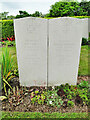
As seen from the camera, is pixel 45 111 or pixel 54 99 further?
pixel 54 99

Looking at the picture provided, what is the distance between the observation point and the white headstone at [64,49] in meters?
2.61

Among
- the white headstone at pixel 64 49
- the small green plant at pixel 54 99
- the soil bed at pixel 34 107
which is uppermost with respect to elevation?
the white headstone at pixel 64 49

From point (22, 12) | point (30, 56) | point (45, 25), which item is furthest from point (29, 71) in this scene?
point (22, 12)

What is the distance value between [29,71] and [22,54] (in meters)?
0.51

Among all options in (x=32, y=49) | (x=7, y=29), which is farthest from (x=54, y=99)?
(x=7, y=29)

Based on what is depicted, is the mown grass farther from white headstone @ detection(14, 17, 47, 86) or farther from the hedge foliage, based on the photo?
the hedge foliage

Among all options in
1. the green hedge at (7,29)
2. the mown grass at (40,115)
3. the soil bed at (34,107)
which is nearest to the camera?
the mown grass at (40,115)

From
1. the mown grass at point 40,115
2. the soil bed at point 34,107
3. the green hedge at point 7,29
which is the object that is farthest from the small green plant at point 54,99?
the green hedge at point 7,29

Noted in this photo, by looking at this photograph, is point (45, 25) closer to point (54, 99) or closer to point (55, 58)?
point (55, 58)

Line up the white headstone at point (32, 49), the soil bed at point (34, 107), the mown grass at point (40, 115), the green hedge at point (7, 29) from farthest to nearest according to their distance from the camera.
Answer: the green hedge at point (7, 29)
the white headstone at point (32, 49)
the soil bed at point (34, 107)
the mown grass at point (40, 115)

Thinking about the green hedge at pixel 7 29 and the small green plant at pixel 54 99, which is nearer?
the small green plant at pixel 54 99

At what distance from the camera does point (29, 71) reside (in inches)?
119

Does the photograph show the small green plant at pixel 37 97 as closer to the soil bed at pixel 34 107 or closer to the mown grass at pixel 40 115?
the soil bed at pixel 34 107

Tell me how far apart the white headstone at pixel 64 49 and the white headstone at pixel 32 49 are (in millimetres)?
182
